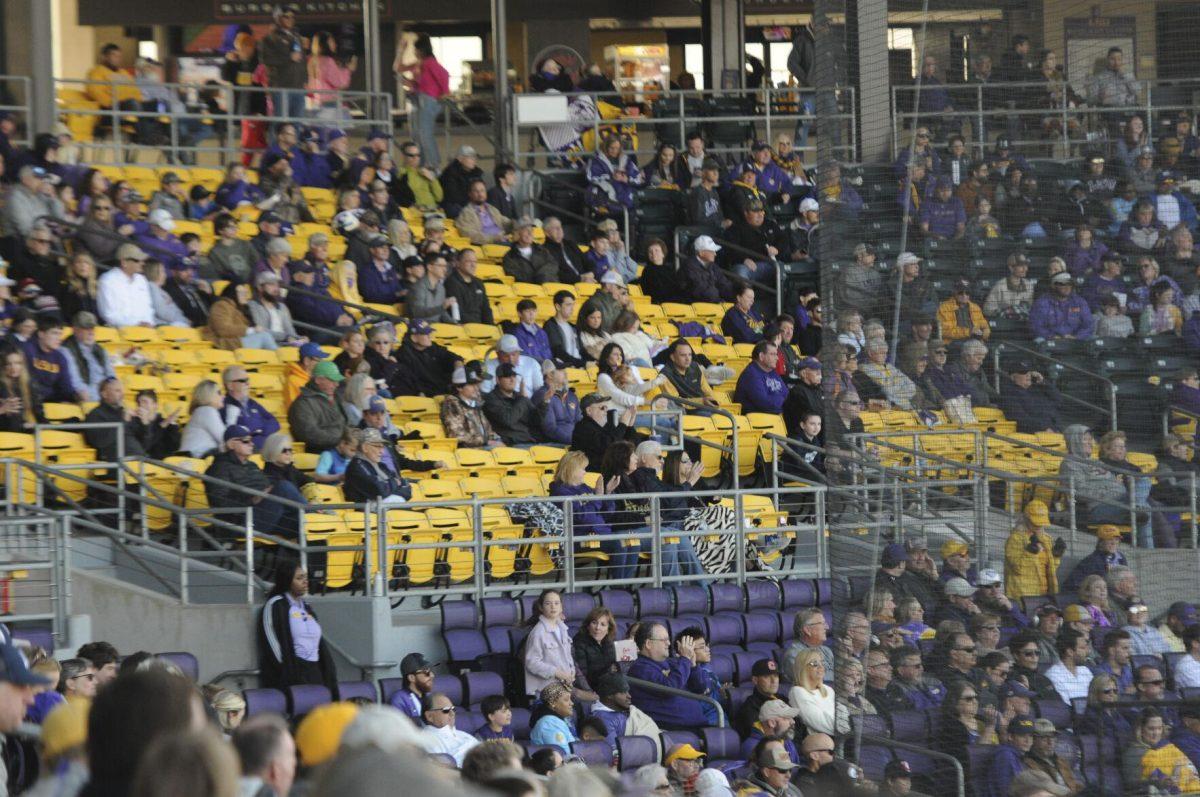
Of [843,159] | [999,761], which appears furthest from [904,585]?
[843,159]

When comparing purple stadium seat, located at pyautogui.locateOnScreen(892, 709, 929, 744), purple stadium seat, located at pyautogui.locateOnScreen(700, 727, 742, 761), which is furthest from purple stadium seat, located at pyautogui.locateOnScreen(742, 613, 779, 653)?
purple stadium seat, located at pyautogui.locateOnScreen(892, 709, 929, 744)

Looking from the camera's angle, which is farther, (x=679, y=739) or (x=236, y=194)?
(x=236, y=194)

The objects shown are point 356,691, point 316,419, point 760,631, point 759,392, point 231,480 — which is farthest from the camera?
point 759,392

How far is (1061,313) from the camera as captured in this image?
5.72 meters

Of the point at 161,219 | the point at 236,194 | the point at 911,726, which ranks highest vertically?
the point at 236,194

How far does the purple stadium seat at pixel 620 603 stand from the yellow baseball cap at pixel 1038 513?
6.01 meters

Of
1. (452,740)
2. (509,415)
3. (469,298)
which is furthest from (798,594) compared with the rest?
(469,298)

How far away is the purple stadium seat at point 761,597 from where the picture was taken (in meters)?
12.1

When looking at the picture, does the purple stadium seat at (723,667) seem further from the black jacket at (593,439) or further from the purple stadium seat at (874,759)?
the purple stadium seat at (874,759)

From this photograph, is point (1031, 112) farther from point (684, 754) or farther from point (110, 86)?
point (110, 86)

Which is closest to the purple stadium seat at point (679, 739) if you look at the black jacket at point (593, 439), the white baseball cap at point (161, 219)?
the black jacket at point (593, 439)

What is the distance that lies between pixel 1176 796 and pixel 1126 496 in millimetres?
839

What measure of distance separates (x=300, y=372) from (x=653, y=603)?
3.00 metres

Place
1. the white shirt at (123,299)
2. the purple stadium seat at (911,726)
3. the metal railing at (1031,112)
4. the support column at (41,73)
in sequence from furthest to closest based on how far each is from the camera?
the support column at (41,73)
the white shirt at (123,299)
the purple stadium seat at (911,726)
the metal railing at (1031,112)
